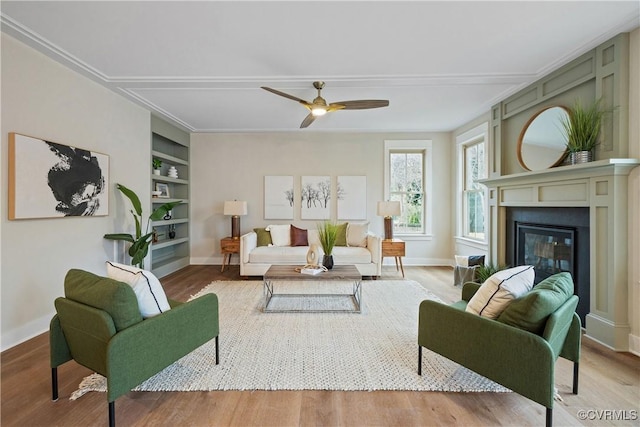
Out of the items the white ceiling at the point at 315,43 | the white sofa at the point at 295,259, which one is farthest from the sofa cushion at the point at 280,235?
the white ceiling at the point at 315,43

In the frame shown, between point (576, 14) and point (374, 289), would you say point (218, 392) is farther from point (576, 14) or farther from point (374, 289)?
point (576, 14)

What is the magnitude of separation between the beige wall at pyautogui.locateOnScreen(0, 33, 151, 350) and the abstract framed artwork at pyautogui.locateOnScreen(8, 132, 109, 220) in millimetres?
71

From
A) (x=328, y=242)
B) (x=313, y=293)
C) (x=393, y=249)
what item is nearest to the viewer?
(x=328, y=242)

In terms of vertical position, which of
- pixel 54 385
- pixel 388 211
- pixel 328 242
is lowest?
pixel 54 385

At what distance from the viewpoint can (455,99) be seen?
3916 millimetres

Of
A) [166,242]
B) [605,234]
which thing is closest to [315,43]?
[605,234]

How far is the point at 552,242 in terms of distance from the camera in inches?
122

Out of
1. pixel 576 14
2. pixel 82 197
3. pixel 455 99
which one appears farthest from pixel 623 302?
pixel 82 197

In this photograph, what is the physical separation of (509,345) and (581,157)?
2208 mm

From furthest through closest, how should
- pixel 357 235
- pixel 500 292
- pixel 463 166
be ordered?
pixel 463 166 < pixel 357 235 < pixel 500 292

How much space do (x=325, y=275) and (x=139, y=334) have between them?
1.97 meters

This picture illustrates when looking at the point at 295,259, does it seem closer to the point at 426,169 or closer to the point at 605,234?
the point at 426,169

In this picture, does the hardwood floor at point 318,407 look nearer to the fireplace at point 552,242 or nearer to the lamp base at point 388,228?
the fireplace at point 552,242

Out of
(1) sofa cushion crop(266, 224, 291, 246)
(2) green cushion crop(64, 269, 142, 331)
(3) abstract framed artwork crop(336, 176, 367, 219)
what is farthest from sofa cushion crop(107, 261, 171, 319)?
(3) abstract framed artwork crop(336, 176, 367, 219)
